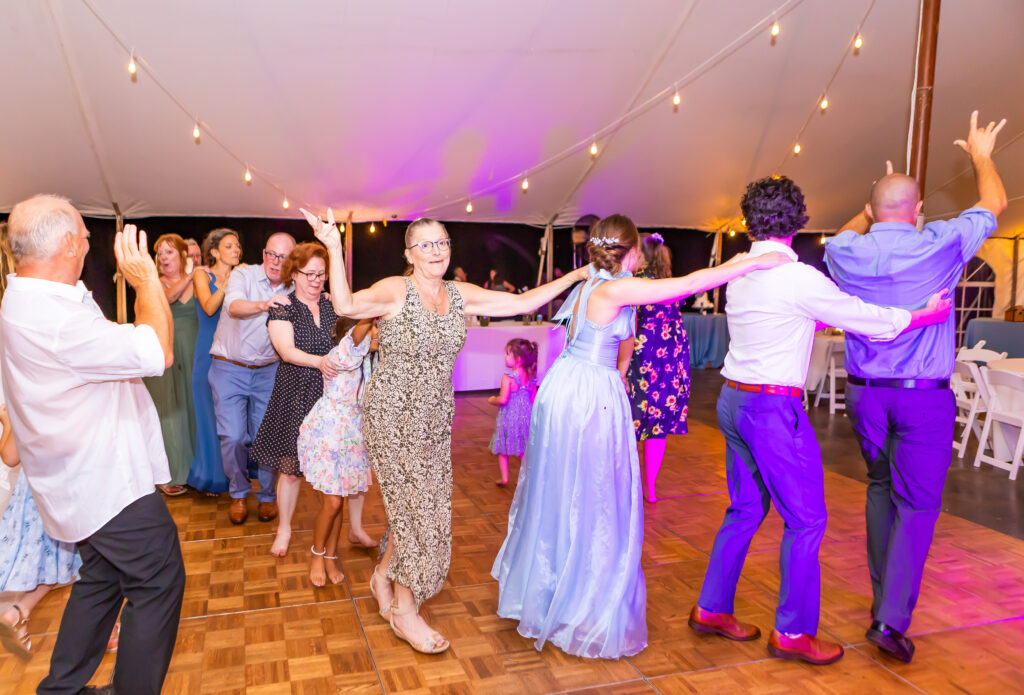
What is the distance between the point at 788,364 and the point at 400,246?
10239 mm

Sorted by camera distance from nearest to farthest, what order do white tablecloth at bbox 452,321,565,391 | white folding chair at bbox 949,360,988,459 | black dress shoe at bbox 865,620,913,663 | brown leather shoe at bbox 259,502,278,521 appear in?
black dress shoe at bbox 865,620,913,663, brown leather shoe at bbox 259,502,278,521, white folding chair at bbox 949,360,988,459, white tablecloth at bbox 452,321,565,391

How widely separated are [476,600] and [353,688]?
2.51 feet

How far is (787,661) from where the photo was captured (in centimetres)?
261

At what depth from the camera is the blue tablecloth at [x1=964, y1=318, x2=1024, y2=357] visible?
962cm

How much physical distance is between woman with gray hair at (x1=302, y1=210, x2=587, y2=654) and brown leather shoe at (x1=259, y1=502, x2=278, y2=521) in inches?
60.2

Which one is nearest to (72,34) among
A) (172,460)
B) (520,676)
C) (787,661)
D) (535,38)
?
(535,38)

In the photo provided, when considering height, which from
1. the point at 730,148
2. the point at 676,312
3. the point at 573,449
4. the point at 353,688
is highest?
the point at 730,148

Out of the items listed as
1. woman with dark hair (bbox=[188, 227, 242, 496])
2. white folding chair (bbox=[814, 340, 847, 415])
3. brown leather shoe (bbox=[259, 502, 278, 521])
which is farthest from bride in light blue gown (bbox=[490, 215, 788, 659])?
white folding chair (bbox=[814, 340, 847, 415])

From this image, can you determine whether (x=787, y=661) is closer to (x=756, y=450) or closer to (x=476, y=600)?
(x=756, y=450)

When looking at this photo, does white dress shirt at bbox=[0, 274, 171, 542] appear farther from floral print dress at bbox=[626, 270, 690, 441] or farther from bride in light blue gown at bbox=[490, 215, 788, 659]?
floral print dress at bbox=[626, 270, 690, 441]

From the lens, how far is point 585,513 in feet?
8.54

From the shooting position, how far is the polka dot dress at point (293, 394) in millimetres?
3404

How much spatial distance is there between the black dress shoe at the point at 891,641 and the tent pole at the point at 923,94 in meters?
1.97

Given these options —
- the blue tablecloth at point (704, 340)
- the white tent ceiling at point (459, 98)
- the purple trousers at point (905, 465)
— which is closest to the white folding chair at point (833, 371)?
the blue tablecloth at point (704, 340)
